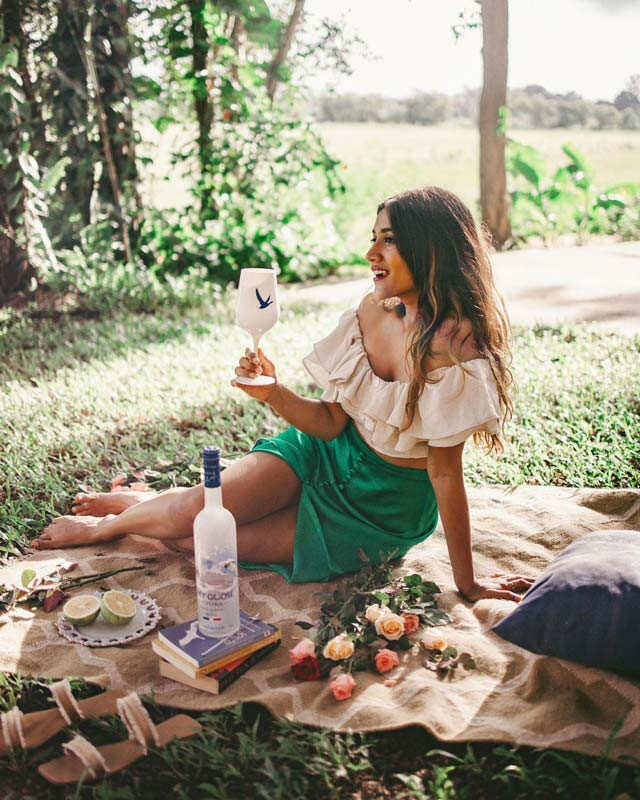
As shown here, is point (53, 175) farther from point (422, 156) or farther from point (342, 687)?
point (422, 156)

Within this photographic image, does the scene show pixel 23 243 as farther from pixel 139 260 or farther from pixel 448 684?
pixel 448 684

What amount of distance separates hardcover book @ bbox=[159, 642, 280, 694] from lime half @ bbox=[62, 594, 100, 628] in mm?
322

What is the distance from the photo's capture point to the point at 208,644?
84.5 inches

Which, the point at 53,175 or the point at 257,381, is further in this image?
the point at 53,175

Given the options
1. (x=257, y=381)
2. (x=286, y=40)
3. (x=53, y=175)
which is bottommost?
(x=257, y=381)

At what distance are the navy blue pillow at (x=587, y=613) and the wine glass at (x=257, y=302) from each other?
930 millimetres

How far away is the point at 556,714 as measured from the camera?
1.94 m

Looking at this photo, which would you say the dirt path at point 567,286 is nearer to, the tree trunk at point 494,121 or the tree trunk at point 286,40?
the tree trunk at point 494,121

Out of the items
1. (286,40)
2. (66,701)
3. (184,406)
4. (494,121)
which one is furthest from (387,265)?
(286,40)

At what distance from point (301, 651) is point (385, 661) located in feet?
0.70

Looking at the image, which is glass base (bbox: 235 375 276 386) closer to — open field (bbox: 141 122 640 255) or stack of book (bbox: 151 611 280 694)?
stack of book (bbox: 151 611 280 694)

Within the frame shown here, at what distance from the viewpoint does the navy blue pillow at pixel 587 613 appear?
1973mm

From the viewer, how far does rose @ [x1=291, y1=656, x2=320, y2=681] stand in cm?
211

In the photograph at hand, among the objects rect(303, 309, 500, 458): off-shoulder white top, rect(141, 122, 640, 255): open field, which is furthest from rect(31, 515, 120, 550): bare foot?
rect(141, 122, 640, 255): open field
